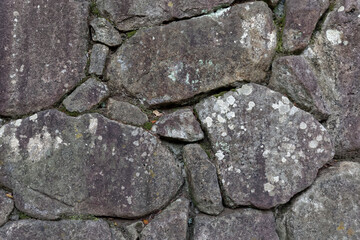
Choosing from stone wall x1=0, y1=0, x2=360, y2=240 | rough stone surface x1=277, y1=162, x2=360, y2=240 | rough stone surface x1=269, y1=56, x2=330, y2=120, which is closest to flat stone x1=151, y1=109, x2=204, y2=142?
stone wall x1=0, y1=0, x2=360, y2=240

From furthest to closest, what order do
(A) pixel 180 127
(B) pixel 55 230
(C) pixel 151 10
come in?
(C) pixel 151 10, (A) pixel 180 127, (B) pixel 55 230

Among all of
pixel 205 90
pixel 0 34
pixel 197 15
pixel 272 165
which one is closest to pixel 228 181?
pixel 272 165

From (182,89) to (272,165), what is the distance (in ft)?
1.92

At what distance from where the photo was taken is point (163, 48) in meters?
1.80

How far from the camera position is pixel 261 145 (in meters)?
1.71

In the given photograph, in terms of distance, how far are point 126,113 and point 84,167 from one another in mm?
335

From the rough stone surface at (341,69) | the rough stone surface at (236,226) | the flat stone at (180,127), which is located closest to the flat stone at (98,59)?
the flat stone at (180,127)

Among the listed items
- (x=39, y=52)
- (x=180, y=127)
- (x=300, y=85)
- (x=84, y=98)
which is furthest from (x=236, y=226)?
(x=39, y=52)

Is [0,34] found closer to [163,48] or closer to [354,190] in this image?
[163,48]

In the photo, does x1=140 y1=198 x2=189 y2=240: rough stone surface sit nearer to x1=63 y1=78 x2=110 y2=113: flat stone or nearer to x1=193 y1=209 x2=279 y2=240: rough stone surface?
x1=193 y1=209 x2=279 y2=240: rough stone surface

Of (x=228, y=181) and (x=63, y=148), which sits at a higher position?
(x=63, y=148)

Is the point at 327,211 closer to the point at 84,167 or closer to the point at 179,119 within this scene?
the point at 179,119

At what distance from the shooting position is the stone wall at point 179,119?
65.2 inches

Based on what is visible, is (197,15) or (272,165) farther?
(197,15)
